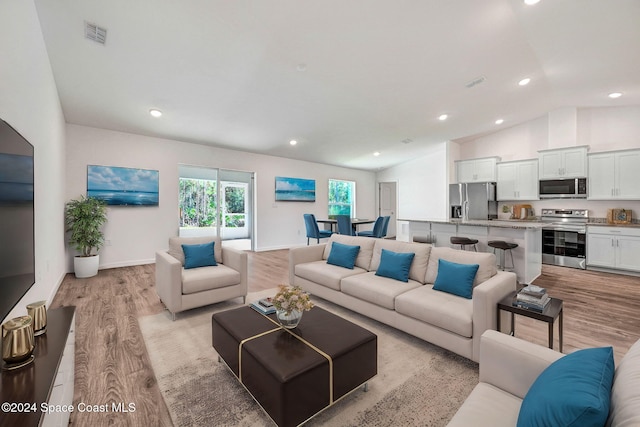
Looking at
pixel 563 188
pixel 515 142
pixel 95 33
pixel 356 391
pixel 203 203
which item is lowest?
pixel 356 391

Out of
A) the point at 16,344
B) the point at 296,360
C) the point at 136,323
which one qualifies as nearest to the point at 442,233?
the point at 296,360

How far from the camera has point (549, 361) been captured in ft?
4.01

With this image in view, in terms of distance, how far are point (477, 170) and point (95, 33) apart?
307 inches

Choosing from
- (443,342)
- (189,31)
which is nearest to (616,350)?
(443,342)

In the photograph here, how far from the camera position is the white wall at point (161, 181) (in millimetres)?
5094

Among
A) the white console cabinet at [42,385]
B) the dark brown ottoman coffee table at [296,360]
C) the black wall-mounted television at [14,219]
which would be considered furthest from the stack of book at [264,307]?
the black wall-mounted television at [14,219]

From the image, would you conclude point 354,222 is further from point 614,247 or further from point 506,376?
point 506,376

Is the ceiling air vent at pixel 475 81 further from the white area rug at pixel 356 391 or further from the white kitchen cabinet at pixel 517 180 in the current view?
the white area rug at pixel 356 391

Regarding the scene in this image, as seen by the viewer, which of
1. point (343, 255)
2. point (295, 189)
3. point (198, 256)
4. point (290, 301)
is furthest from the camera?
point (295, 189)

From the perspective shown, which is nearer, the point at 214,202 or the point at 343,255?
the point at 343,255

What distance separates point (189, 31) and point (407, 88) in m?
3.14

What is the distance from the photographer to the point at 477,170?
24.1ft

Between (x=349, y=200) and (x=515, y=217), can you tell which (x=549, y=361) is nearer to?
(x=515, y=217)

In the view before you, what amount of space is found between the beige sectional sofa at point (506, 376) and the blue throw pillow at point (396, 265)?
1.56m
